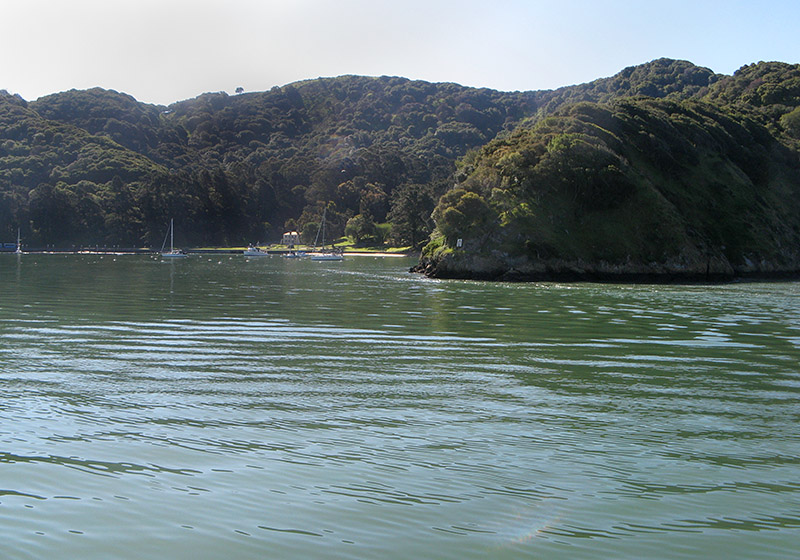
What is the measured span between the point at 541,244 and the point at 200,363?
55.9 m

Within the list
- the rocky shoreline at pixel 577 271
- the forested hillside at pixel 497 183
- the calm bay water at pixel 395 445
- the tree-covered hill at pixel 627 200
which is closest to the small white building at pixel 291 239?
the forested hillside at pixel 497 183

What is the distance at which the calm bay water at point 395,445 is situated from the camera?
8305mm

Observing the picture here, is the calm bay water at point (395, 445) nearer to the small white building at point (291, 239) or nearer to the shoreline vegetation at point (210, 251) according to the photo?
the shoreline vegetation at point (210, 251)

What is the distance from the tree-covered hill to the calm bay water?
150 ft

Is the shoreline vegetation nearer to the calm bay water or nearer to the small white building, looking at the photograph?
the small white building

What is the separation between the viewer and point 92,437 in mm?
12195

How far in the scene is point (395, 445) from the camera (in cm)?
1180

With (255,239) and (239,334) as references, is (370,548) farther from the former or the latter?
(255,239)

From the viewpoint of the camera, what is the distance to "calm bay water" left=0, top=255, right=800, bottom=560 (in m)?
8.30

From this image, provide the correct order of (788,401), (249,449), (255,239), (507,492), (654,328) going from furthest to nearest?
1. (255,239)
2. (654,328)
3. (788,401)
4. (249,449)
5. (507,492)

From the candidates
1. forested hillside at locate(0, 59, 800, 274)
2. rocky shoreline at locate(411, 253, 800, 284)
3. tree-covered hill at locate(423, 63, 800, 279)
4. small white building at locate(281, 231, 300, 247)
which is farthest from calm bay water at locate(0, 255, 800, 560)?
small white building at locate(281, 231, 300, 247)

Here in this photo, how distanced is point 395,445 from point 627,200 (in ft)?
250

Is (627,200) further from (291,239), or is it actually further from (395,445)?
(291,239)

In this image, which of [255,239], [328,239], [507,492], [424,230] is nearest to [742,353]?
[507,492]
